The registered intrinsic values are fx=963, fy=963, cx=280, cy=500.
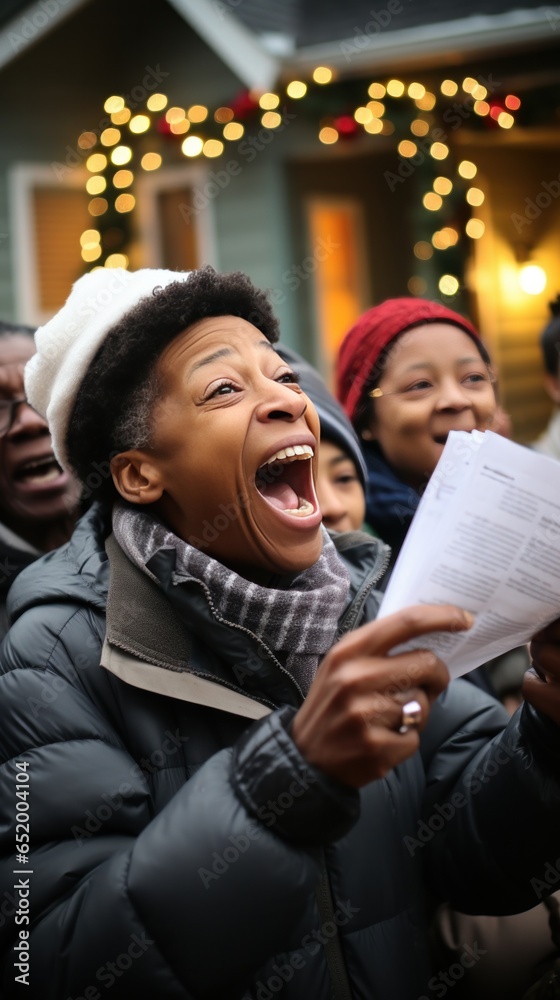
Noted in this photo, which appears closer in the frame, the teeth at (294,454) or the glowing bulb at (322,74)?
the teeth at (294,454)

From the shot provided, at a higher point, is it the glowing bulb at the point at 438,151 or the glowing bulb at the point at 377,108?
the glowing bulb at the point at 377,108

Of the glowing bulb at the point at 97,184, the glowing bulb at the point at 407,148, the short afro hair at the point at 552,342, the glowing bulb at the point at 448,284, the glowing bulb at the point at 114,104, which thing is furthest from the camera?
the glowing bulb at the point at 97,184

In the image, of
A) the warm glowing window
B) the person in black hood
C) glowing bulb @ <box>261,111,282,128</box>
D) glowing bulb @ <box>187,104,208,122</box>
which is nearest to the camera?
the person in black hood

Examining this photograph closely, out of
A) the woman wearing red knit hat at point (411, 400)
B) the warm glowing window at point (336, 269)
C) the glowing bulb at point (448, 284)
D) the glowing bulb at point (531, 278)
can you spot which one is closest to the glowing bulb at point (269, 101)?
the warm glowing window at point (336, 269)

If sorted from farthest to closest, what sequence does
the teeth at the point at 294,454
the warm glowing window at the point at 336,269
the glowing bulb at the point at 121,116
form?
the warm glowing window at the point at 336,269
the glowing bulb at the point at 121,116
the teeth at the point at 294,454

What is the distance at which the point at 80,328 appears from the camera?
221 cm

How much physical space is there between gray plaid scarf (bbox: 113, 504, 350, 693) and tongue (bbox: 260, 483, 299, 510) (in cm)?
20

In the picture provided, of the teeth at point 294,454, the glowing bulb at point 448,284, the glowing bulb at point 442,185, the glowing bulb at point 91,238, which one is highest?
the glowing bulb at point 442,185

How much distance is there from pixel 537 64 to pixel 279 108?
2.16 meters

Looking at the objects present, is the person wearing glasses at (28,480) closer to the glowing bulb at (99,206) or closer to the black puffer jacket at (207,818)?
the black puffer jacket at (207,818)

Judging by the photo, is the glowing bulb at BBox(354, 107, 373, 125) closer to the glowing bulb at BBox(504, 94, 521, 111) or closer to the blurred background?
the blurred background
